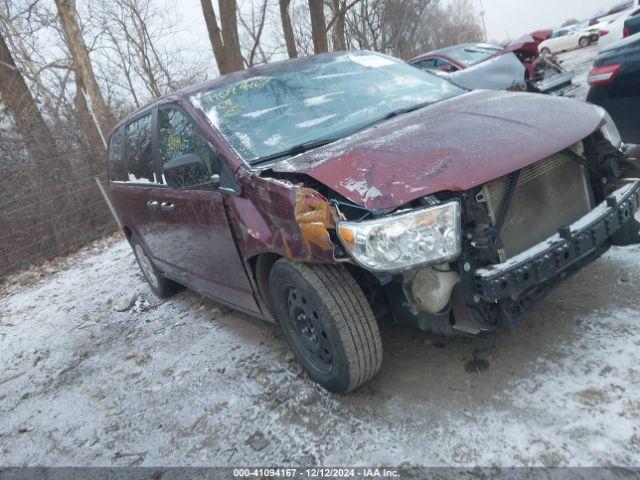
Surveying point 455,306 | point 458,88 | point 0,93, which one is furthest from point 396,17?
point 455,306

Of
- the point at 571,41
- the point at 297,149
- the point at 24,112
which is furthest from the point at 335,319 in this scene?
the point at 571,41

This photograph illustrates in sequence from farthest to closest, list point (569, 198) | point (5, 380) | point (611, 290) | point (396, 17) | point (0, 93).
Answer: point (396, 17)
point (0, 93)
point (5, 380)
point (611, 290)
point (569, 198)

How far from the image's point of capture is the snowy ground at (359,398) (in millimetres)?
2039

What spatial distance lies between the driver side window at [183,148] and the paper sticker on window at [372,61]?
1.41m

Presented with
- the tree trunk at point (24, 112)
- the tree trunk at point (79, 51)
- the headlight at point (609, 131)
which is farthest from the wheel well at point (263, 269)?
the tree trunk at point (79, 51)

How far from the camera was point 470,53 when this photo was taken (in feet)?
34.3

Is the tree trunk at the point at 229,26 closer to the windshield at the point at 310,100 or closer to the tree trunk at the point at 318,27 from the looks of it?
the tree trunk at the point at 318,27

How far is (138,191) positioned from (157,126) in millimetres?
775

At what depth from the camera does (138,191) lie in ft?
13.2

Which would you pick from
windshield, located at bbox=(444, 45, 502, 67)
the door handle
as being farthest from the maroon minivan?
windshield, located at bbox=(444, 45, 502, 67)

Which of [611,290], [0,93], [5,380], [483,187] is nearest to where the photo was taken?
[483,187]

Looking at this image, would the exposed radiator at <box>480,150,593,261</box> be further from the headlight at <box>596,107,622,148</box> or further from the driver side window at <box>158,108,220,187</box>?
the driver side window at <box>158,108,220,187</box>

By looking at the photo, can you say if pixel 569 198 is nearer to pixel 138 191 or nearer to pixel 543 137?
pixel 543 137

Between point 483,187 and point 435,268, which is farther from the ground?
point 483,187
